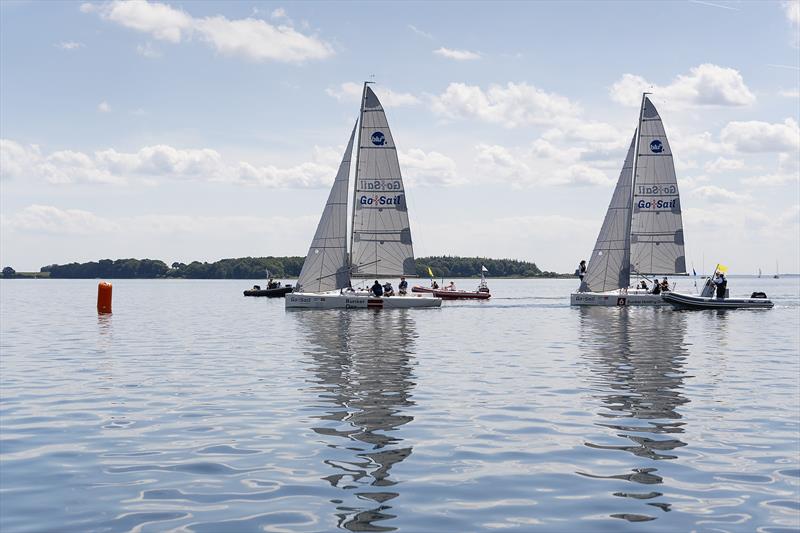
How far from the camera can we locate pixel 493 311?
67562 mm

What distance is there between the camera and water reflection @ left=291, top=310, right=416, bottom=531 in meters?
11.2

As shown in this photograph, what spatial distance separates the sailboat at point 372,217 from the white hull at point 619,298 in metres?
12.3

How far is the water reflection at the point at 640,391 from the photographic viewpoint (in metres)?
13.2

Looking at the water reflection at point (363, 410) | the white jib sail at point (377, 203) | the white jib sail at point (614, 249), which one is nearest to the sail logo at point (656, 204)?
the white jib sail at point (614, 249)

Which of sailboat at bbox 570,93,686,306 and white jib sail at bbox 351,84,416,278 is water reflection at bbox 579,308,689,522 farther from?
sailboat at bbox 570,93,686,306

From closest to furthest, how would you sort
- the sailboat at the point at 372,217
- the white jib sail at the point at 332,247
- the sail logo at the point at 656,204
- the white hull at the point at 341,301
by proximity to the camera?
the white hull at the point at 341,301 < the white jib sail at the point at 332,247 < the sailboat at the point at 372,217 < the sail logo at the point at 656,204

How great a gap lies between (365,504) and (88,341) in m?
31.3

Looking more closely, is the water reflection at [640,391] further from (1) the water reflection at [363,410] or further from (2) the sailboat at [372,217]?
(2) the sailboat at [372,217]

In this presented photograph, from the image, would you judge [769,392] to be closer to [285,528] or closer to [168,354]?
[285,528]

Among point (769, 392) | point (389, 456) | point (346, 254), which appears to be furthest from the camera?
point (346, 254)

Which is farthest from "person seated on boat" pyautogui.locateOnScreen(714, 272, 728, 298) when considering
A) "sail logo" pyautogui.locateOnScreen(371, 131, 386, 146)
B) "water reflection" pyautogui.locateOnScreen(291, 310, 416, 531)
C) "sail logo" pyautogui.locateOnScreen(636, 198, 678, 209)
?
"water reflection" pyautogui.locateOnScreen(291, 310, 416, 531)

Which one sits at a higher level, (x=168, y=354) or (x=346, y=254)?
(x=346, y=254)

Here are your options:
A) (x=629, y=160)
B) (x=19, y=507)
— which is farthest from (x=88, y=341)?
(x=629, y=160)

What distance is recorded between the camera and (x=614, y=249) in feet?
225
